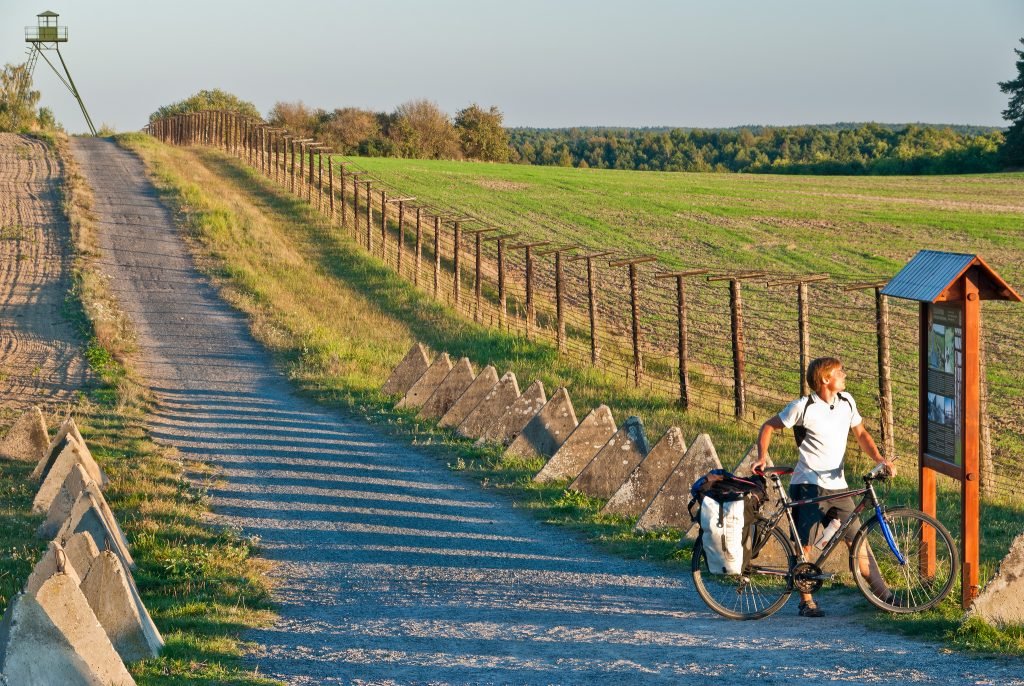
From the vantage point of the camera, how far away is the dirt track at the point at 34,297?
19094 millimetres

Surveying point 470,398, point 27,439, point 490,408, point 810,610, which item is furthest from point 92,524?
point 470,398

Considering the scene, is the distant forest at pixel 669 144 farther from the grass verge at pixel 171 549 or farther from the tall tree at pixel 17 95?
the grass verge at pixel 171 549

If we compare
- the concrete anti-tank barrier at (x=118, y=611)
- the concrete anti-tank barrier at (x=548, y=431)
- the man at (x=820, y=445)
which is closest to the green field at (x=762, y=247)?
the concrete anti-tank barrier at (x=548, y=431)

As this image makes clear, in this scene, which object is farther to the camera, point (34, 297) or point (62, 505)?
point (34, 297)

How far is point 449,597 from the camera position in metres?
8.85

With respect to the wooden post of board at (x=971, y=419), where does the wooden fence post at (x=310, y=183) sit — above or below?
above

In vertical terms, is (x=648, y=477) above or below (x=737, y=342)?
below

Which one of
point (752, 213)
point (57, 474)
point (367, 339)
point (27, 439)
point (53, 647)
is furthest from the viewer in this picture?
point (752, 213)

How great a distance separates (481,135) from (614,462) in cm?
9073

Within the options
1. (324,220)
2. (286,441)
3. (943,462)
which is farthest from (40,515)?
(324,220)

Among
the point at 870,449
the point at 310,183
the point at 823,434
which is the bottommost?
the point at 870,449

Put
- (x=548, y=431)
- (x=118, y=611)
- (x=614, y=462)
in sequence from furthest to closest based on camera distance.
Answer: (x=548, y=431), (x=614, y=462), (x=118, y=611)

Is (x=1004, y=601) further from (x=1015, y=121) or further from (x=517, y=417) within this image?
(x=1015, y=121)

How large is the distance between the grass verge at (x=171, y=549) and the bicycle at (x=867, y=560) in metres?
3.30
